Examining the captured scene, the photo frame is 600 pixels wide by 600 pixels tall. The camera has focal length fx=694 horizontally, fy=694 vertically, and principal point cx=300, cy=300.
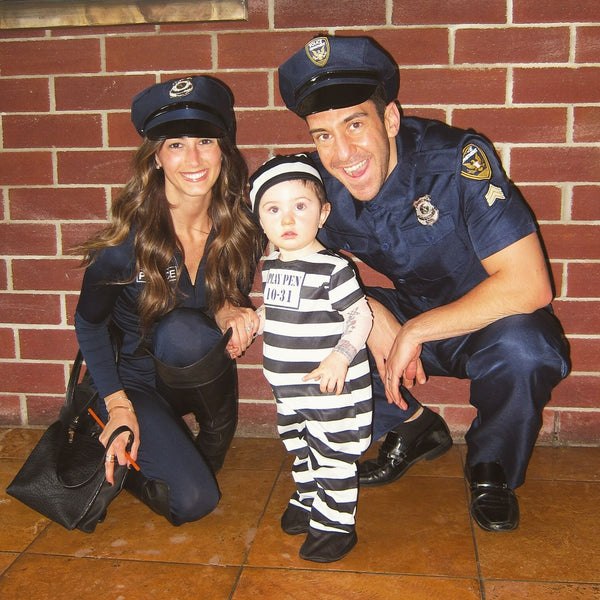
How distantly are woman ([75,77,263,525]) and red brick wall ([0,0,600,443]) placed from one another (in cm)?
35

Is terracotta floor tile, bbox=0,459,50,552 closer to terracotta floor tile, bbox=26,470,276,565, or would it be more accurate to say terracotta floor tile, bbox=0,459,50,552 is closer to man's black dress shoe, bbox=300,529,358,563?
terracotta floor tile, bbox=26,470,276,565

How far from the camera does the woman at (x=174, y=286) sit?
2.05 meters

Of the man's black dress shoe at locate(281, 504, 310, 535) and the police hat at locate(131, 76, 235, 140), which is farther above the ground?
the police hat at locate(131, 76, 235, 140)

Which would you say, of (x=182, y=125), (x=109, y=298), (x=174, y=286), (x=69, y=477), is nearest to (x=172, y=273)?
(x=174, y=286)

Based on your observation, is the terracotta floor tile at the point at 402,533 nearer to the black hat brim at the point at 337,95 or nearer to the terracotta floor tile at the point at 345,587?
the terracotta floor tile at the point at 345,587

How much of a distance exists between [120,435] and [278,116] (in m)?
1.19

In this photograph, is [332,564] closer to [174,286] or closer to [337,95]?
[174,286]

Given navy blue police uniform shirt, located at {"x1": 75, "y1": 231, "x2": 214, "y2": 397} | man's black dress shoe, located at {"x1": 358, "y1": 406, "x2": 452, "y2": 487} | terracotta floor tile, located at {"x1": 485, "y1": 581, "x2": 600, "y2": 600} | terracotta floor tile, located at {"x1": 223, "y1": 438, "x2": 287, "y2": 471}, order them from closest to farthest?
terracotta floor tile, located at {"x1": 485, "y1": 581, "x2": 600, "y2": 600}
navy blue police uniform shirt, located at {"x1": 75, "y1": 231, "x2": 214, "y2": 397}
man's black dress shoe, located at {"x1": 358, "y1": 406, "x2": 452, "y2": 487}
terracotta floor tile, located at {"x1": 223, "y1": 438, "x2": 287, "y2": 471}

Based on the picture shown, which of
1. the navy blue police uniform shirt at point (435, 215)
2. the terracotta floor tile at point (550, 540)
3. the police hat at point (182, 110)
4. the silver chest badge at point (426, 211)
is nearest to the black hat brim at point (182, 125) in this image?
the police hat at point (182, 110)

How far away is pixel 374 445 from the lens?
2564 millimetres

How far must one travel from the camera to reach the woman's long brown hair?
2.11 m

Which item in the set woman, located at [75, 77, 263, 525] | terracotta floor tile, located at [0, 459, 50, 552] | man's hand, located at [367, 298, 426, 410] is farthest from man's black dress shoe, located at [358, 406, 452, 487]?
terracotta floor tile, located at [0, 459, 50, 552]

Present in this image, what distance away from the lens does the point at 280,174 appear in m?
1.80

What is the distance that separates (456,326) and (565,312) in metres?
0.67
